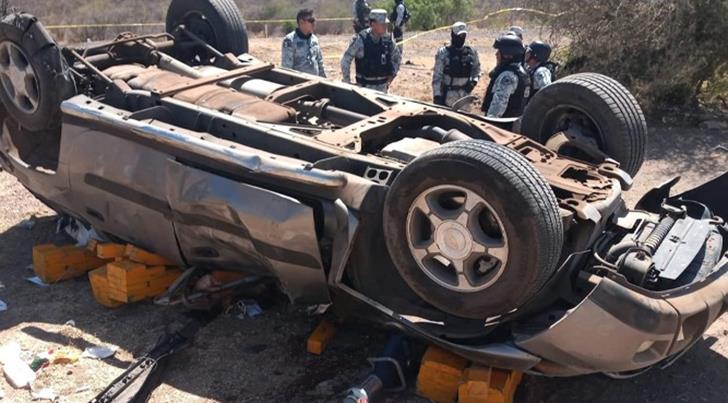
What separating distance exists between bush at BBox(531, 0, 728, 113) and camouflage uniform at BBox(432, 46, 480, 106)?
2870 mm

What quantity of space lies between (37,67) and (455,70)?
4.15 metres

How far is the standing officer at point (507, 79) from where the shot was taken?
23.3 feet

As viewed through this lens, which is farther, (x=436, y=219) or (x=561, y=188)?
(x=561, y=188)

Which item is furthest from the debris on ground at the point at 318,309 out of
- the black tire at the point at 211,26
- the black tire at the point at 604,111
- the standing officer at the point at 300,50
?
the standing officer at the point at 300,50

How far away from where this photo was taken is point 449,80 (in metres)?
8.09

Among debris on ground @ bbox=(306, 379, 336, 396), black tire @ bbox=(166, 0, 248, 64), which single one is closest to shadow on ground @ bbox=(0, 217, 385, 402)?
debris on ground @ bbox=(306, 379, 336, 396)

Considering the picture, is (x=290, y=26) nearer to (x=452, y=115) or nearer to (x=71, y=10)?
(x=71, y=10)

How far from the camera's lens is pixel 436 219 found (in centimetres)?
387

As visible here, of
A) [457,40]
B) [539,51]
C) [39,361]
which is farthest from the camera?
[457,40]

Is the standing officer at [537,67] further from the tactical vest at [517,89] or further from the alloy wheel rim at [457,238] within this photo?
the alloy wheel rim at [457,238]

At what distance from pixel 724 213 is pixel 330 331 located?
2.65m

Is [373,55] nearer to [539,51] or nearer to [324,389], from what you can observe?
[539,51]

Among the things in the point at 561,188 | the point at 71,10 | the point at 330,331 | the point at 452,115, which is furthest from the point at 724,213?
the point at 71,10

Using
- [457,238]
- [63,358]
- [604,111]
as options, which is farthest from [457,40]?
[63,358]
